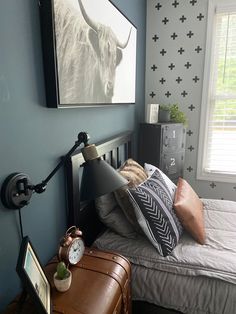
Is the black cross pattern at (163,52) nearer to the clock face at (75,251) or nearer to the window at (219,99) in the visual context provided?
the window at (219,99)

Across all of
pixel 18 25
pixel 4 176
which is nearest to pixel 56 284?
pixel 4 176

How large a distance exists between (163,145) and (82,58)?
1.23 m

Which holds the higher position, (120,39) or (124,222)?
(120,39)

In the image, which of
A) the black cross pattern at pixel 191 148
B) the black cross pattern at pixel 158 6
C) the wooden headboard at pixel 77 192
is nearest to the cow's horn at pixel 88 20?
the wooden headboard at pixel 77 192

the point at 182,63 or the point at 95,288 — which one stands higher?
the point at 182,63

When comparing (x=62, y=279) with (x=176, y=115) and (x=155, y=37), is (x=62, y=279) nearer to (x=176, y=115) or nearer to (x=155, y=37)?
(x=176, y=115)

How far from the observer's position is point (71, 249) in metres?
1.00

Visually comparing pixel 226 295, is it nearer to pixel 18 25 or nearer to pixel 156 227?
pixel 156 227

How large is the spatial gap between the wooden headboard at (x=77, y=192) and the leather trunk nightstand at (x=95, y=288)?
0.65ft

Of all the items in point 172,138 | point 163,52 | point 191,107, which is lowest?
point 172,138

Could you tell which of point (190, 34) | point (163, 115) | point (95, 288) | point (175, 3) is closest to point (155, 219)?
point (95, 288)

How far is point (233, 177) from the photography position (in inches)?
99.1

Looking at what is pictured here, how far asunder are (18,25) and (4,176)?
0.52 metres

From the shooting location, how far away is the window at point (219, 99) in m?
2.26
